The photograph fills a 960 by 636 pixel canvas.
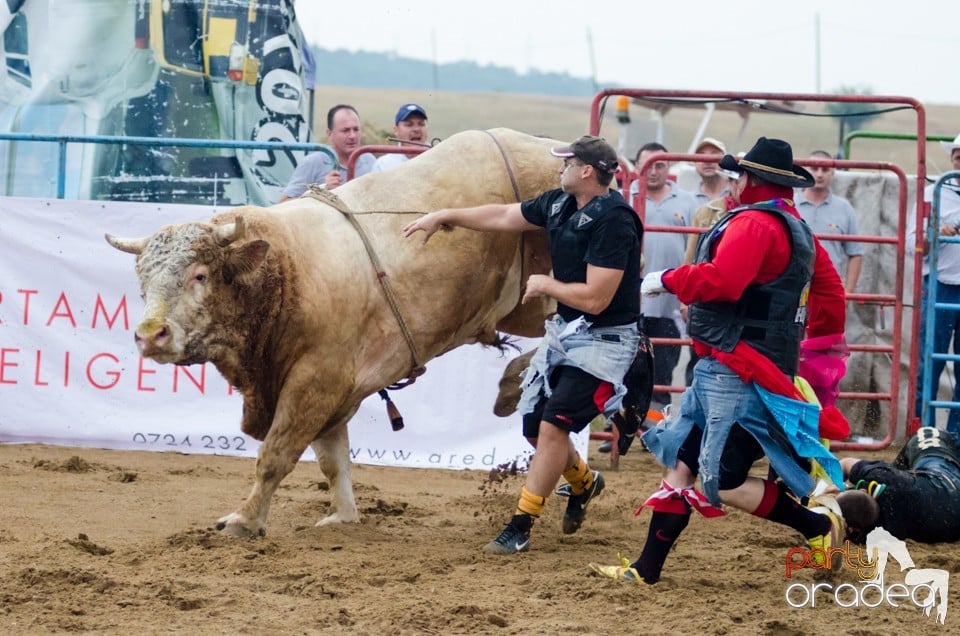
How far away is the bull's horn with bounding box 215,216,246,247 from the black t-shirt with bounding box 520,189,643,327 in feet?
4.39

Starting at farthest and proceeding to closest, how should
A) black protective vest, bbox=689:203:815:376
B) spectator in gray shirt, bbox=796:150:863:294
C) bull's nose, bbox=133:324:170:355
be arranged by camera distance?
1. spectator in gray shirt, bbox=796:150:863:294
2. bull's nose, bbox=133:324:170:355
3. black protective vest, bbox=689:203:815:376

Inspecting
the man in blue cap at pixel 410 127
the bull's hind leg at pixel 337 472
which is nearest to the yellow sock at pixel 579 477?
the bull's hind leg at pixel 337 472

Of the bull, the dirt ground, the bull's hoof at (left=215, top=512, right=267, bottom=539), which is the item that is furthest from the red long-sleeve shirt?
the bull's hoof at (left=215, top=512, right=267, bottom=539)

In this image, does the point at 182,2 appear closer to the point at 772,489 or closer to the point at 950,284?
the point at 950,284

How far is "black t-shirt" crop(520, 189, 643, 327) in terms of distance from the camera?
5.78 metres

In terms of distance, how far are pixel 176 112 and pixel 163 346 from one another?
6.20 meters

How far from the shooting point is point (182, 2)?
11367 millimetres

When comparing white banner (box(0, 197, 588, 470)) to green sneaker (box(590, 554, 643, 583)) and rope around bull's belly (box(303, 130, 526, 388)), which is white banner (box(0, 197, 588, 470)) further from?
green sneaker (box(590, 554, 643, 583))

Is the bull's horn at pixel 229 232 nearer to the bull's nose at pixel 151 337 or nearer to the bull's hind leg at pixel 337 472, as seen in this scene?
the bull's nose at pixel 151 337

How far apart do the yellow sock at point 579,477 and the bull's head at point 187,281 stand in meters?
1.92

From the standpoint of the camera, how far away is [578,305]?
5758 millimetres

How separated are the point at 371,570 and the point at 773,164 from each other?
2.42m

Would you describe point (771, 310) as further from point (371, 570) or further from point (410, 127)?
point (410, 127)

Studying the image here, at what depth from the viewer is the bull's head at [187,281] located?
571 cm
